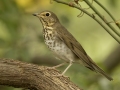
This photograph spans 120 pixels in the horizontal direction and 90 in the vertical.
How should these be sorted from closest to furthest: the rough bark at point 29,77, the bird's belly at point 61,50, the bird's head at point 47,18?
the rough bark at point 29,77 < the bird's belly at point 61,50 < the bird's head at point 47,18

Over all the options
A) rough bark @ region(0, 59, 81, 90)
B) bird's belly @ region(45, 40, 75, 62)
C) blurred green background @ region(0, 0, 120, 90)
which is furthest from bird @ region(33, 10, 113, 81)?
rough bark @ region(0, 59, 81, 90)

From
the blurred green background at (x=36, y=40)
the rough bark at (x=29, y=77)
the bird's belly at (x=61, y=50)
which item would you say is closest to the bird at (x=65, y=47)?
the bird's belly at (x=61, y=50)

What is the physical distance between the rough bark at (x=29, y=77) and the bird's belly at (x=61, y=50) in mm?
553

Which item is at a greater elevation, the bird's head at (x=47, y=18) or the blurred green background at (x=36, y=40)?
the bird's head at (x=47, y=18)

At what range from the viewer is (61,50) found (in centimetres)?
610

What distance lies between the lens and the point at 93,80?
6527 mm

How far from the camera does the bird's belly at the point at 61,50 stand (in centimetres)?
607

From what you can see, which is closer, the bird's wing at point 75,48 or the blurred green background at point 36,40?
the bird's wing at point 75,48

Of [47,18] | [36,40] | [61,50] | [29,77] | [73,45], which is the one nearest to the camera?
[29,77]

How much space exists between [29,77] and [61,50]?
724 millimetres

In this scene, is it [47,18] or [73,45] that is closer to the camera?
[73,45]

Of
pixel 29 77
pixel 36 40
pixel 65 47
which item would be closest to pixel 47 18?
pixel 65 47

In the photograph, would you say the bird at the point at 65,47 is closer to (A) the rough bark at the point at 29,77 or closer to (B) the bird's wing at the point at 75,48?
(B) the bird's wing at the point at 75,48

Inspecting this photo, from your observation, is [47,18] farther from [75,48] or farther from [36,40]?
[36,40]
